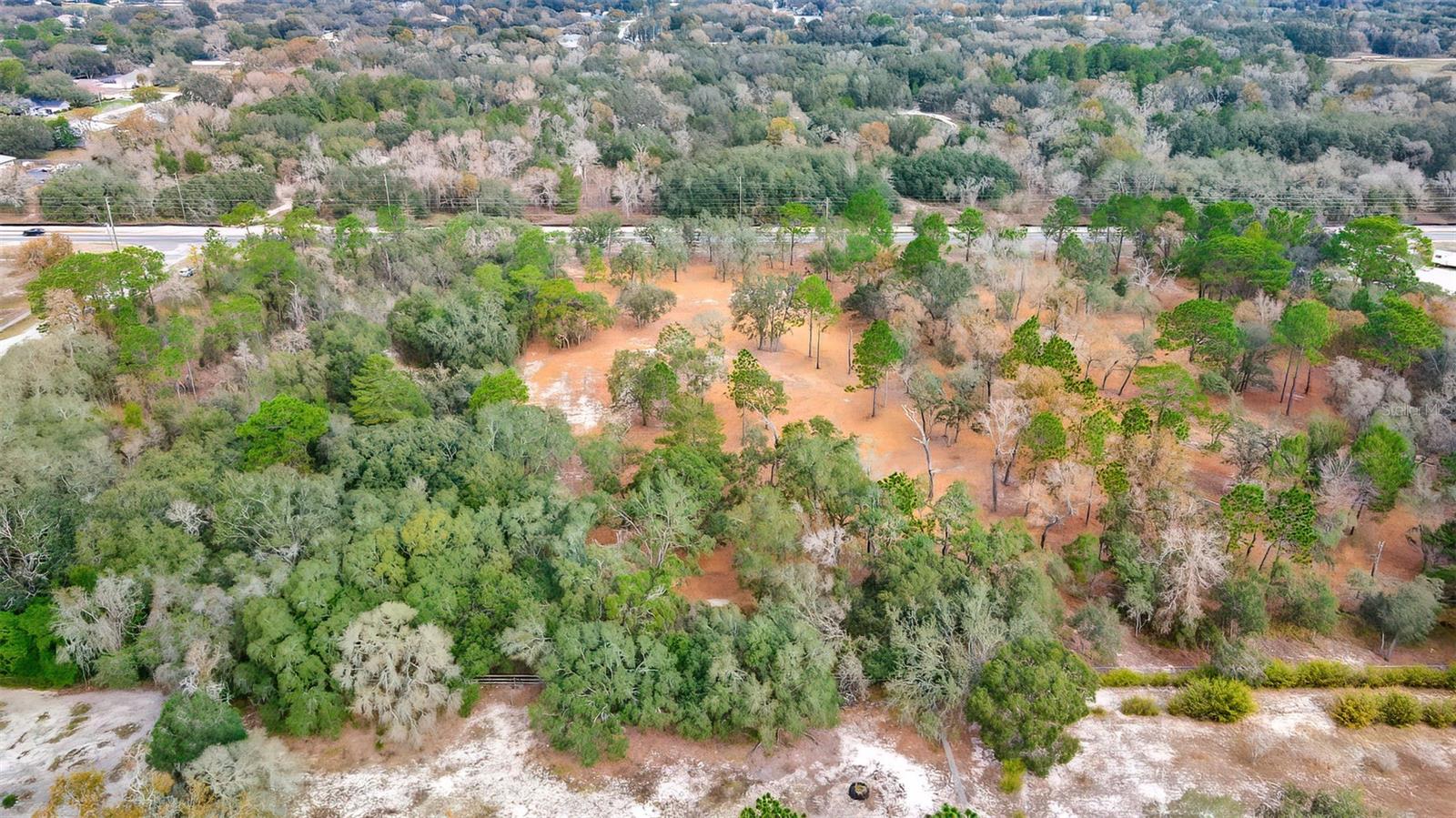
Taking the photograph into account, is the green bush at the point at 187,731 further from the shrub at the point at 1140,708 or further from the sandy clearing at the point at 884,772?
the shrub at the point at 1140,708

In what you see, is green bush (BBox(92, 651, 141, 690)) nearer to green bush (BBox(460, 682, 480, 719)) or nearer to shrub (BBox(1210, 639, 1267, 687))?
green bush (BBox(460, 682, 480, 719))

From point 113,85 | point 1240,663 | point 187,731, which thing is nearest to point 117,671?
point 187,731

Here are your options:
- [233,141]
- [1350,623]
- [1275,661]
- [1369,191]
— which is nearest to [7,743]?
[1275,661]

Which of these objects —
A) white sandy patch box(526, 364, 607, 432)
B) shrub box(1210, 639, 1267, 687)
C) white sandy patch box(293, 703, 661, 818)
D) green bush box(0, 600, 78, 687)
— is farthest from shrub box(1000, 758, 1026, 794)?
green bush box(0, 600, 78, 687)

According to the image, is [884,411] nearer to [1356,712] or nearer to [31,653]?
[1356,712]

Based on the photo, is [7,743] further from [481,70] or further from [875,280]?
[481,70]
